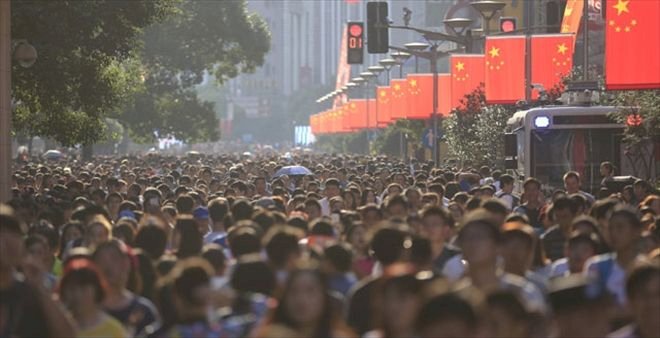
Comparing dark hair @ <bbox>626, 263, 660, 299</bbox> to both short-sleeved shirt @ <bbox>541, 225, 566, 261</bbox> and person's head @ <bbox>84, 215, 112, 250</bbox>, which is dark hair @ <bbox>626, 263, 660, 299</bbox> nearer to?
person's head @ <bbox>84, 215, 112, 250</bbox>

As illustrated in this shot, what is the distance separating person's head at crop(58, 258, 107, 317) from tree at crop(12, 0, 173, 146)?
20140mm

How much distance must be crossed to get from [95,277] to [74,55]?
2274 cm

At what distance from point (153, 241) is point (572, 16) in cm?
3006

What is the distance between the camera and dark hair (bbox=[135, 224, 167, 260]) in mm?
13562

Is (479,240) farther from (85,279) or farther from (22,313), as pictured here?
(22,313)

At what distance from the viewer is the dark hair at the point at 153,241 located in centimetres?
1356

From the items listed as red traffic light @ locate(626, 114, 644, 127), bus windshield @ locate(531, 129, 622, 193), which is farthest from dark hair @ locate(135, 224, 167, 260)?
bus windshield @ locate(531, 129, 622, 193)

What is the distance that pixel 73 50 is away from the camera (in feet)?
105

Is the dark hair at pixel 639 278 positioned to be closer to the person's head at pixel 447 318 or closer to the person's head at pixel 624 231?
the person's head at pixel 447 318

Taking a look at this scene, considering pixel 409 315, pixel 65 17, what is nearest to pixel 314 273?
pixel 409 315

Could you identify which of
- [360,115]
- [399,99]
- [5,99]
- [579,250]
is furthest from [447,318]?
[360,115]

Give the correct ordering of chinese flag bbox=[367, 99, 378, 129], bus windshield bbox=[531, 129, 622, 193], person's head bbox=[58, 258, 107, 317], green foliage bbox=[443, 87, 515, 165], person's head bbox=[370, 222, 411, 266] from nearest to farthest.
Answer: person's head bbox=[58, 258, 107, 317]
person's head bbox=[370, 222, 411, 266]
bus windshield bbox=[531, 129, 622, 193]
green foliage bbox=[443, 87, 515, 165]
chinese flag bbox=[367, 99, 378, 129]

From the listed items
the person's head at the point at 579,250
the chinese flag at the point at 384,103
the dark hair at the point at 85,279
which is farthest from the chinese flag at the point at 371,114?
the dark hair at the point at 85,279

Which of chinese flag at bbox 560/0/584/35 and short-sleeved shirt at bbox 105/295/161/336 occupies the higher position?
chinese flag at bbox 560/0/584/35
